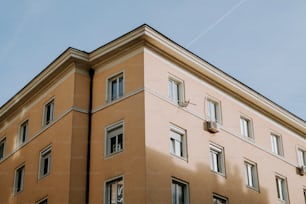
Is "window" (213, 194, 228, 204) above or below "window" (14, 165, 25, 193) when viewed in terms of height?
below

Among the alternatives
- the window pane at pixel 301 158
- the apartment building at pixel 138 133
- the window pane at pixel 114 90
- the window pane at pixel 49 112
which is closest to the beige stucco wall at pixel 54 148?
the apartment building at pixel 138 133

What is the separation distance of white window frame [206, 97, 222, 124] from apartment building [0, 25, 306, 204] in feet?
0.19

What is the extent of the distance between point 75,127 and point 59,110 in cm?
196

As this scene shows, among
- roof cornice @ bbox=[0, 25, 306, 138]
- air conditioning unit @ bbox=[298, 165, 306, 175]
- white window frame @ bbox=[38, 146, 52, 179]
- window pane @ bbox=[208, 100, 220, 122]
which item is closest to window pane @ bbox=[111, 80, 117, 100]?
roof cornice @ bbox=[0, 25, 306, 138]

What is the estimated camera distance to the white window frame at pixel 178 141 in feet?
90.4

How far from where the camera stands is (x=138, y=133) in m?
26.3

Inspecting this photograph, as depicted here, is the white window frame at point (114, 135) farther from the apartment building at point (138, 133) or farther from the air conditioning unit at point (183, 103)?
the air conditioning unit at point (183, 103)

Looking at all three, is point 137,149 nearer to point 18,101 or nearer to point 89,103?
point 89,103

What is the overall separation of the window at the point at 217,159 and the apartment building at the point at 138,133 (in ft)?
0.24

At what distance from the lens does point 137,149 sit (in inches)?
1023

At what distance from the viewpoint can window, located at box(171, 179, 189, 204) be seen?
26.5m

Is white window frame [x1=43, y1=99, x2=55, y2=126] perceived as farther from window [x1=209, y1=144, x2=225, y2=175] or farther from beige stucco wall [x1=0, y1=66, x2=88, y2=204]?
window [x1=209, y1=144, x2=225, y2=175]

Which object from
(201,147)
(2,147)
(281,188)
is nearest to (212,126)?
(201,147)

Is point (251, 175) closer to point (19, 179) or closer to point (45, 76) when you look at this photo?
point (45, 76)
